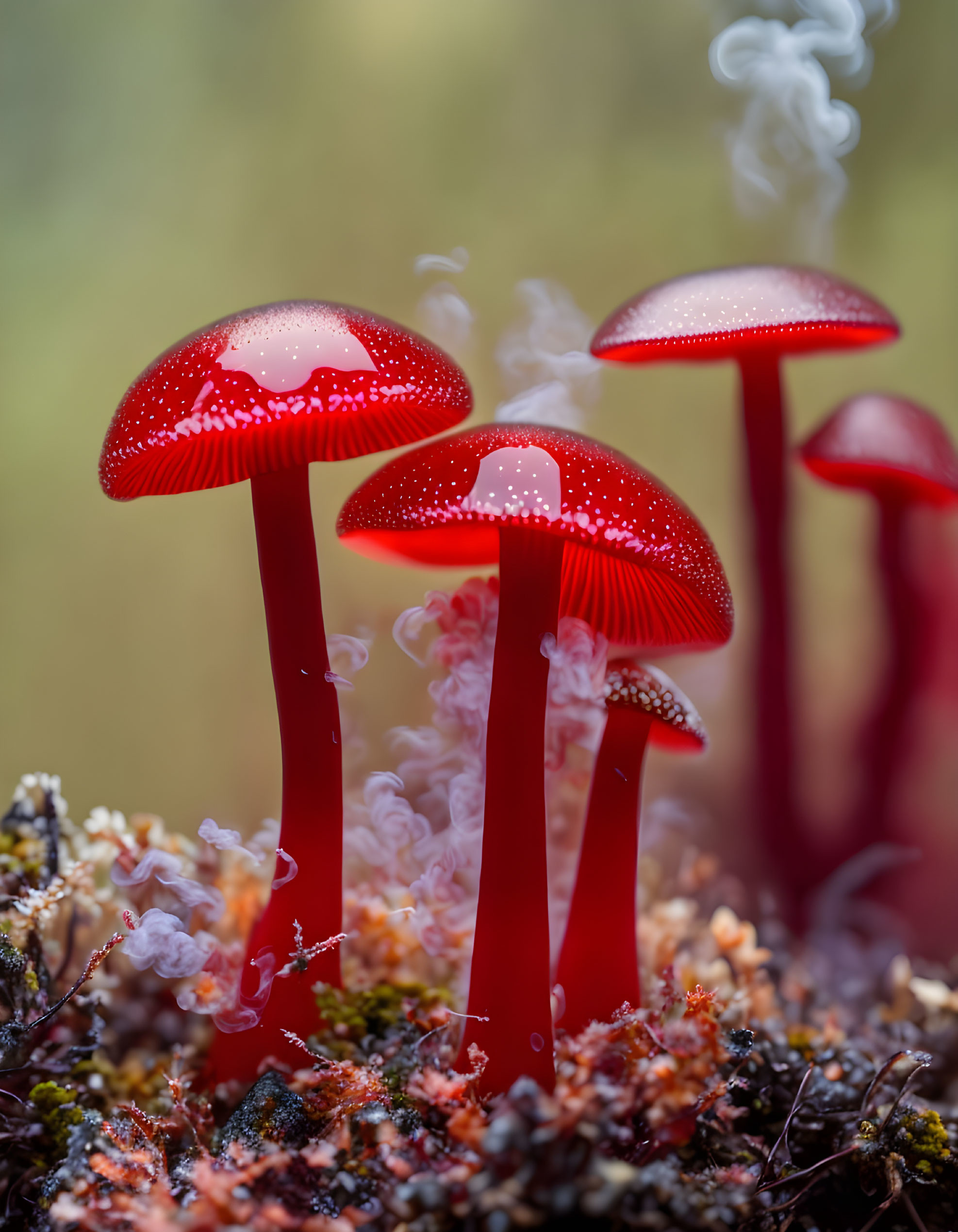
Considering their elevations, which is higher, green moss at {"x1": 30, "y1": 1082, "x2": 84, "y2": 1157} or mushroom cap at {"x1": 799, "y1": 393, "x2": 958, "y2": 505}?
mushroom cap at {"x1": 799, "y1": 393, "x2": 958, "y2": 505}

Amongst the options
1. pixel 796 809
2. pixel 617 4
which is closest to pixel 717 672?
pixel 796 809

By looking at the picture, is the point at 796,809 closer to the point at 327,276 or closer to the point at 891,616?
the point at 891,616

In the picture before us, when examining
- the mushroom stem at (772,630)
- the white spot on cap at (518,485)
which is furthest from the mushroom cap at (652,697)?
the mushroom stem at (772,630)

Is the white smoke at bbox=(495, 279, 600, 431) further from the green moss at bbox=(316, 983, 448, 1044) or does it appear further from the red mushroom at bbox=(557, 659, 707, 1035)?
the green moss at bbox=(316, 983, 448, 1044)

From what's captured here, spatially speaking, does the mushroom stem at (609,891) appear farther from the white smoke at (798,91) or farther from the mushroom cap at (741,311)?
the white smoke at (798,91)

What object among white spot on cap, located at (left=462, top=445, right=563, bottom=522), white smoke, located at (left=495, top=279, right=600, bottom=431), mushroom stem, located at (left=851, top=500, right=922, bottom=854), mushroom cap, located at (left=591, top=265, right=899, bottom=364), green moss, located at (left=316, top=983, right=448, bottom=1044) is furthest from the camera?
A: mushroom stem, located at (left=851, top=500, right=922, bottom=854)

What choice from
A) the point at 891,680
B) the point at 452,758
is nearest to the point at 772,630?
the point at 891,680

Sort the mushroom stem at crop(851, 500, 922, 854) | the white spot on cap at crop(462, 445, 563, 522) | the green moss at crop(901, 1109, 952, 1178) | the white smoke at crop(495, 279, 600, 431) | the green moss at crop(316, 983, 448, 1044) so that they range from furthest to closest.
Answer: the mushroom stem at crop(851, 500, 922, 854)
the white smoke at crop(495, 279, 600, 431)
the green moss at crop(316, 983, 448, 1044)
the green moss at crop(901, 1109, 952, 1178)
the white spot on cap at crop(462, 445, 563, 522)

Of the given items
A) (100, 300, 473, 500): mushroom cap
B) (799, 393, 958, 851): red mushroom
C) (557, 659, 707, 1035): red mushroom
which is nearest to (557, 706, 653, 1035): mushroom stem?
(557, 659, 707, 1035): red mushroom

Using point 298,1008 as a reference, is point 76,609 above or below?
above
